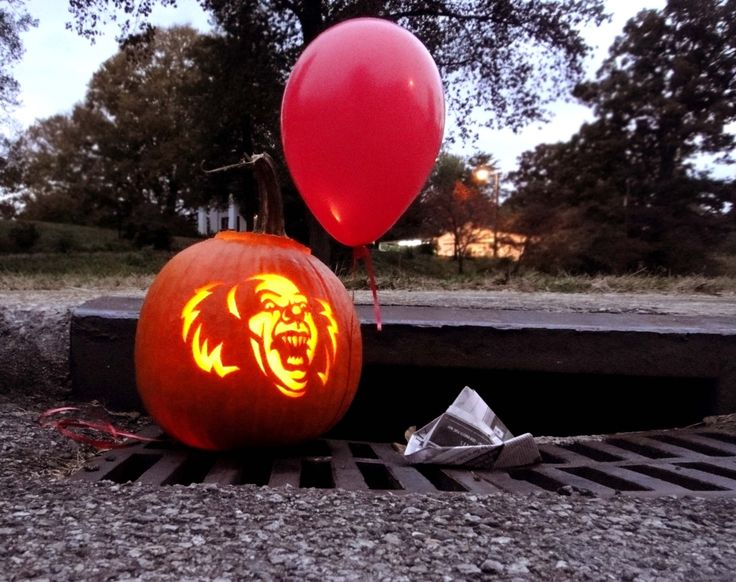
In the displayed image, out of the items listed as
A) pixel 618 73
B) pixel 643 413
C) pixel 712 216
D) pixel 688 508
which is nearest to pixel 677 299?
pixel 643 413

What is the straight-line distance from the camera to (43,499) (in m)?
1.42

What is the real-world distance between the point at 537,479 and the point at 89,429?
1542 mm

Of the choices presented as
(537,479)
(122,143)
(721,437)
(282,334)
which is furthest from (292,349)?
(122,143)

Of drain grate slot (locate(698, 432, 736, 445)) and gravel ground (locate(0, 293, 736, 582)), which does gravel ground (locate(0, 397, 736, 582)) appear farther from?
drain grate slot (locate(698, 432, 736, 445))

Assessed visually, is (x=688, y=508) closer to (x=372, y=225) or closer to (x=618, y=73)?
(x=372, y=225)

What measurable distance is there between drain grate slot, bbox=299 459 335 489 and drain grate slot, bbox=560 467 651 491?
0.74 meters

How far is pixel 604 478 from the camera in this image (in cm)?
190

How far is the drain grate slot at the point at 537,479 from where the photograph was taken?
5.98ft

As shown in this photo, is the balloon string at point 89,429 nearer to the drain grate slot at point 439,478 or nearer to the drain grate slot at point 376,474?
the drain grate slot at point 376,474

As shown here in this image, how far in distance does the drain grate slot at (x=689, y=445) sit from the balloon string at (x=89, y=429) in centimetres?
189

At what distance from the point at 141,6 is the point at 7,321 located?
710 centimetres

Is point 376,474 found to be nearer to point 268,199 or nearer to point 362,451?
point 362,451

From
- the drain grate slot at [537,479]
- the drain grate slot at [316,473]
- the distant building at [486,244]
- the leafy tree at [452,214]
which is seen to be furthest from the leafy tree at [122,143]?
the drain grate slot at [537,479]

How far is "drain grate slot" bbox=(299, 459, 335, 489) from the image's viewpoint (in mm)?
1995
